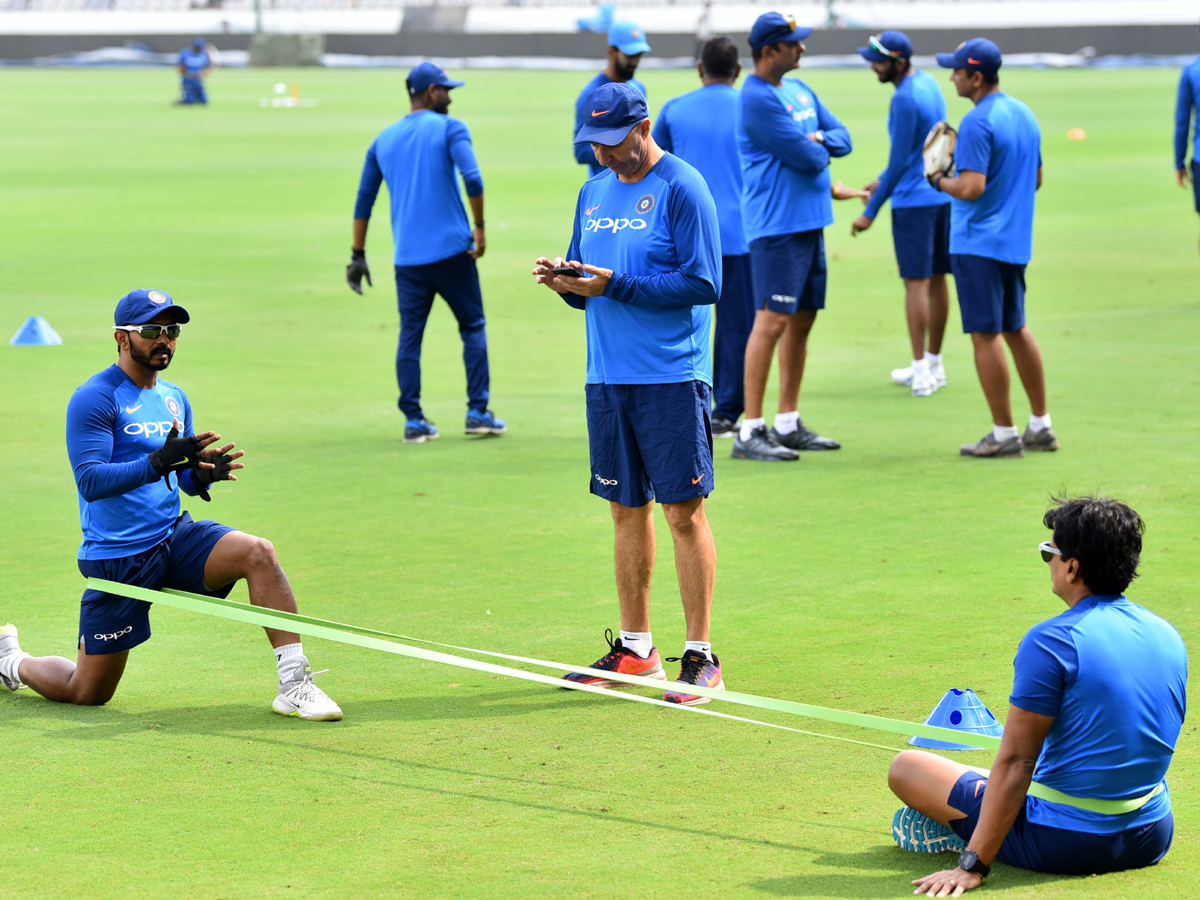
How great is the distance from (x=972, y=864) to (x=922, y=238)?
8.39 m

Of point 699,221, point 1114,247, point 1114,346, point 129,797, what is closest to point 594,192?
point 699,221

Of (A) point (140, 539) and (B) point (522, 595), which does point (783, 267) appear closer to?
(B) point (522, 595)

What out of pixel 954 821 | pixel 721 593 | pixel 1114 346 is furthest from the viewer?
pixel 1114 346

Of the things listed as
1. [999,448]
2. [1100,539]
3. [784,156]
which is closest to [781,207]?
[784,156]

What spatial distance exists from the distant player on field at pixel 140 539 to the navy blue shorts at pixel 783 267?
507cm

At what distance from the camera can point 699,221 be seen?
6.22 metres

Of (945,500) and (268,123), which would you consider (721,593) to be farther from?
(268,123)

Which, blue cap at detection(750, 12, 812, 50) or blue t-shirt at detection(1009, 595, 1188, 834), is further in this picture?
blue cap at detection(750, 12, 812, 50)

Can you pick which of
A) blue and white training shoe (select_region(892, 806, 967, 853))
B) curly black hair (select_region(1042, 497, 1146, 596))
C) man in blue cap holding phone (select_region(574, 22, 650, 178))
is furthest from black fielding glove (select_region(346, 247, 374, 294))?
curly black hair (select_region(1042, 497, 1146, 596))

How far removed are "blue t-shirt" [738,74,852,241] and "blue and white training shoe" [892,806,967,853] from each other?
6.23m

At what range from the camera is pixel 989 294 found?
1016 cm

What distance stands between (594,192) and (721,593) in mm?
2175

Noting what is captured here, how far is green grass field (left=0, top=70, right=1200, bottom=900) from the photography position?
4.90m

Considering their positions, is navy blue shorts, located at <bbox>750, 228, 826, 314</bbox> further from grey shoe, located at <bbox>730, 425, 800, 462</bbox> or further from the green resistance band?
the green resistance band
